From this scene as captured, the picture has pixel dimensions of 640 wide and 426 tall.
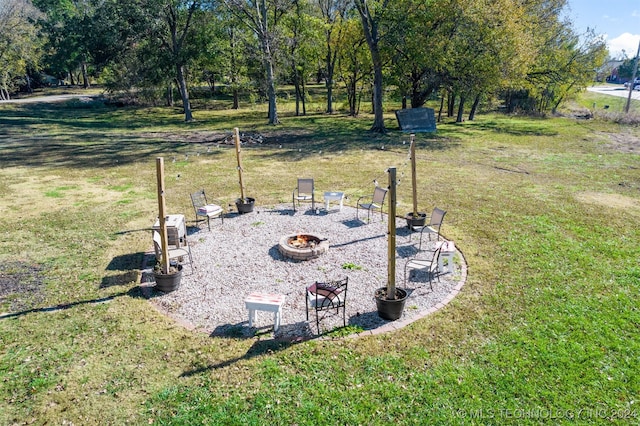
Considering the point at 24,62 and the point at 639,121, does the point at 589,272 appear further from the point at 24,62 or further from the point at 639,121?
the point at 24,62

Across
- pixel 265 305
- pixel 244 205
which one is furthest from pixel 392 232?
pixel 244 205

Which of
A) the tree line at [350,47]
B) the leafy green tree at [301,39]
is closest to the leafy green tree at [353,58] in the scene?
the tree line at [350,47]

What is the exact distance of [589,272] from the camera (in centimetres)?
851

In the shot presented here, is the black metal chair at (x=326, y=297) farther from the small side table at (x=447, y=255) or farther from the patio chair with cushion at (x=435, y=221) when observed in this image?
the patio chair with cushion at (x=435, y=221)

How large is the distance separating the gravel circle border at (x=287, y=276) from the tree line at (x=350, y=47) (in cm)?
1815

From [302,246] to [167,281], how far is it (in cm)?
319

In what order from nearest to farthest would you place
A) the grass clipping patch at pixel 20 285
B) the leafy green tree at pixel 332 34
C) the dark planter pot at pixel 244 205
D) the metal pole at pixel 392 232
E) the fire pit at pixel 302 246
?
the metal pole at pixel 392 232 → the grass clipping patch at pixel 20 285 → the fire pit at pixel 302 246 → the dark planter pot at pixel 244 205 → the leafy green tree at pixel 332 34

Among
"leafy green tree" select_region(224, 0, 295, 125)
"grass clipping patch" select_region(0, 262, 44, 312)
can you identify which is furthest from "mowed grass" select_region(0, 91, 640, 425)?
"leafy green tree" select_region(224, 0, 295, 125)

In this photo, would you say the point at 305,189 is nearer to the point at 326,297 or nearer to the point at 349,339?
the point at 326,297

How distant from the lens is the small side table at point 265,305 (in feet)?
21.1

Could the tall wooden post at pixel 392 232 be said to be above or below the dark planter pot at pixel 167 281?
above

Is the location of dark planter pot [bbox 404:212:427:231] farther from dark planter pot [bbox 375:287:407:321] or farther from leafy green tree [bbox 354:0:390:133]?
leafy green tree [bbox 354:0:390:133]

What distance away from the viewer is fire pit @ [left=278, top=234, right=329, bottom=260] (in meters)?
9.10

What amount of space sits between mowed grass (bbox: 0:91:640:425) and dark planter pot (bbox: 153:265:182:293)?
1.50 feet
